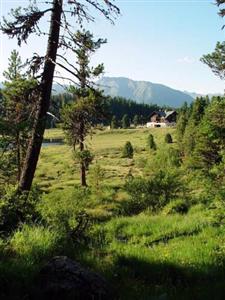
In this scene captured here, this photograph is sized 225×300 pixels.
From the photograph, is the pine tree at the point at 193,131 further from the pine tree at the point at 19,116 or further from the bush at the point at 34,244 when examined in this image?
the bush at the point at 34,244

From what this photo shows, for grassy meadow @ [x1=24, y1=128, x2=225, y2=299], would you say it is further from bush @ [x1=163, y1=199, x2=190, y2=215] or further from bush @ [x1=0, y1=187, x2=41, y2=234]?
bush @ [x1=163, y1=199, x2=190, y2=215]

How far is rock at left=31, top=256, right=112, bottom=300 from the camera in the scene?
501cm

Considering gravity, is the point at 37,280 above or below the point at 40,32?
below

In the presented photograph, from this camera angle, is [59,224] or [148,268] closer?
[148,268]

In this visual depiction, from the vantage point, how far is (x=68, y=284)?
16.7 feet

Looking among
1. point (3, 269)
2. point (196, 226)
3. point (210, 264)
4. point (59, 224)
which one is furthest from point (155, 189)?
point (3, 269)

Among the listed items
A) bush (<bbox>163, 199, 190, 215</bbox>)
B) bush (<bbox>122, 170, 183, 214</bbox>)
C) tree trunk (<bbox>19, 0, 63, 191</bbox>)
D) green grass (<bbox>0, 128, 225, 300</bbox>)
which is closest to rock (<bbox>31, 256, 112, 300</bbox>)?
green grass (<bbox>0, 128, 225, 300</bbox>)

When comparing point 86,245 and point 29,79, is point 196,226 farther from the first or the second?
point 29,79

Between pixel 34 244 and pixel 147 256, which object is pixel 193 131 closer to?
pixel 147 256

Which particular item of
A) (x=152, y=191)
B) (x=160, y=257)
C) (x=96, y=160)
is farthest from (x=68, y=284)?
(x=96, y=160)

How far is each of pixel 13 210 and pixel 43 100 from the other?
3167mm

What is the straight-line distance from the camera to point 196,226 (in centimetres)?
947

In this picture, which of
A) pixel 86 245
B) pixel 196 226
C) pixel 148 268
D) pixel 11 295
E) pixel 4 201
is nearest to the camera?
pixel 11 295

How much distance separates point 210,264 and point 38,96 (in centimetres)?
632
